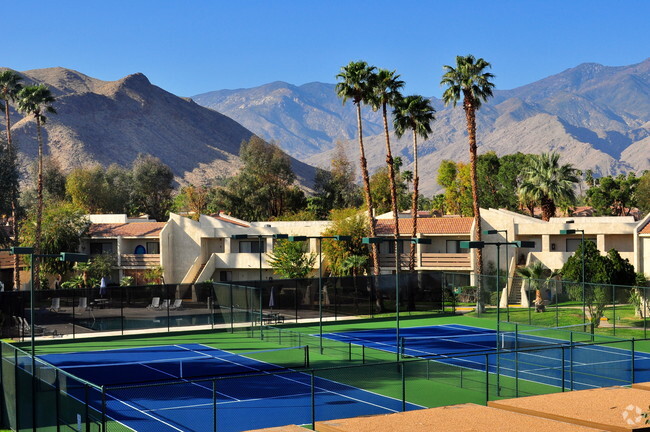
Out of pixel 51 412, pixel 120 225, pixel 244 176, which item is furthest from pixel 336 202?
pixel 51 412

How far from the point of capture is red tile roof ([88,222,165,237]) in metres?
78.0

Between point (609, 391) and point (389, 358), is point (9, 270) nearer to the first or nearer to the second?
point (389, 358)

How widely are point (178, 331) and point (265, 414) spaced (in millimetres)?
23518

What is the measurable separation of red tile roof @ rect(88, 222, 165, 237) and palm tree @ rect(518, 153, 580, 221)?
34495mm

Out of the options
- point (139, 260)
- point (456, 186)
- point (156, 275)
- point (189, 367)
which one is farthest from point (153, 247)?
point (456, 186)

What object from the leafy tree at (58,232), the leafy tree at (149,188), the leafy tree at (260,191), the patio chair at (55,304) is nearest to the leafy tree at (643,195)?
the leafy tree at (260,191)

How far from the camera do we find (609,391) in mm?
24297

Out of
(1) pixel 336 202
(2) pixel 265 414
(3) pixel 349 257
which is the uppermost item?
(1) pixel 336 202

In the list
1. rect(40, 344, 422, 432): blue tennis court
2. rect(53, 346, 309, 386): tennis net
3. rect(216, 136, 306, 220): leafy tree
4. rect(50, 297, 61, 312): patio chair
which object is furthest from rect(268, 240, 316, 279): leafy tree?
rect(216, 136, 306, 220): leafy tree

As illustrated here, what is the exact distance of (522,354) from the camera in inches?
1490

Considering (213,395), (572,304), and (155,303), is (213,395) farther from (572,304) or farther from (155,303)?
(572,304)

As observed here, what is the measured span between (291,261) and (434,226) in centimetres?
1277

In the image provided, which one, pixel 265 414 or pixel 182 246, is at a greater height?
pixel 182 246

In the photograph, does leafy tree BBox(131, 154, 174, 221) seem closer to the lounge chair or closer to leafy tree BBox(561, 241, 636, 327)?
the lounge chair
